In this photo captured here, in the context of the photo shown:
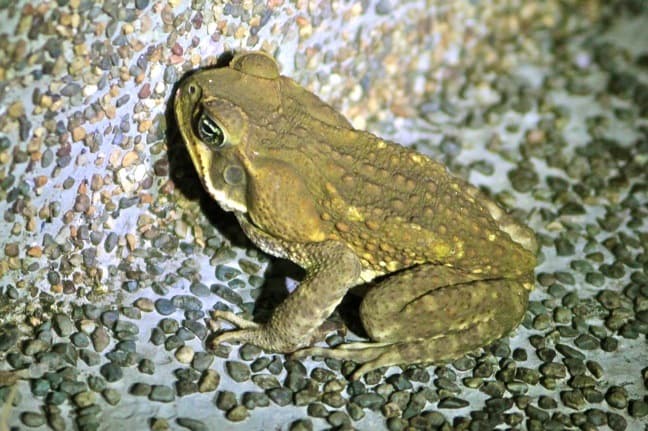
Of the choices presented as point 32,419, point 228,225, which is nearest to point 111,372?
point 32,419

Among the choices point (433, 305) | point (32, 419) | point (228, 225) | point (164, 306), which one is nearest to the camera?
point (32, 419)

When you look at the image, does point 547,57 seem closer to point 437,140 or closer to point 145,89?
point 437,140

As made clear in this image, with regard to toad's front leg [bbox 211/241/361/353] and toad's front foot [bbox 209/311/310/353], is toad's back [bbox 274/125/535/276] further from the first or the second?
toad's front foot [bbox 209/311/310/353]

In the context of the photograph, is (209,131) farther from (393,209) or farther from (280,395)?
(280,395)

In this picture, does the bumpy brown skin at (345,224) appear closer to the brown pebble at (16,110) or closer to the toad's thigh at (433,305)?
the toad's thigh at (433,305)

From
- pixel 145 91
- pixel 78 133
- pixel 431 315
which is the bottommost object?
pixel 431 315

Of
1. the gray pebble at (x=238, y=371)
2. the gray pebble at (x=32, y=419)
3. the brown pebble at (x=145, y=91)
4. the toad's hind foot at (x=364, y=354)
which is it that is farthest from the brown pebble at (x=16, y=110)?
the toad's hind foot at (x=364, y=354)

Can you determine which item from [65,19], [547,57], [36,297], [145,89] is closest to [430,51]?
[547,57]
